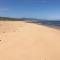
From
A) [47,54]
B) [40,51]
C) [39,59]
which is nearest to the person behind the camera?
[39,59]

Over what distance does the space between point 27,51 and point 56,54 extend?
130 centimetres

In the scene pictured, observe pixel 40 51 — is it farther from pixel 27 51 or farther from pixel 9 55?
pixel 9 55

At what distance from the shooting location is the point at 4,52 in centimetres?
543

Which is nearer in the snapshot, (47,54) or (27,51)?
(47,54)

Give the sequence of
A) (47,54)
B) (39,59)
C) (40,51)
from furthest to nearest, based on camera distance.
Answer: (40,51) < (47,54) < (39,59)

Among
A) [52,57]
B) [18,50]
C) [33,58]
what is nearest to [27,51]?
[18,50]

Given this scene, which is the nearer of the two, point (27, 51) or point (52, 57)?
point (52, 57)

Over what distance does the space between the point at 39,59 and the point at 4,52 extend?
162 cm

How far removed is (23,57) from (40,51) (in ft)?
3.30

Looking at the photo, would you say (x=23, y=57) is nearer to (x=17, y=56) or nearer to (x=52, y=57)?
(x=17, y=56)

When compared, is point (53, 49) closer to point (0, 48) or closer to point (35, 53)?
point (35, 53)

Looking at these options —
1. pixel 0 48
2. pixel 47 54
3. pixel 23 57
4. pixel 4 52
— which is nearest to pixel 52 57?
pixel 47 54

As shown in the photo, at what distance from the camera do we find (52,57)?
16.5 ft

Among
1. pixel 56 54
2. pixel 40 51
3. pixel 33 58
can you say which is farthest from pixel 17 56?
pixel 56 54
